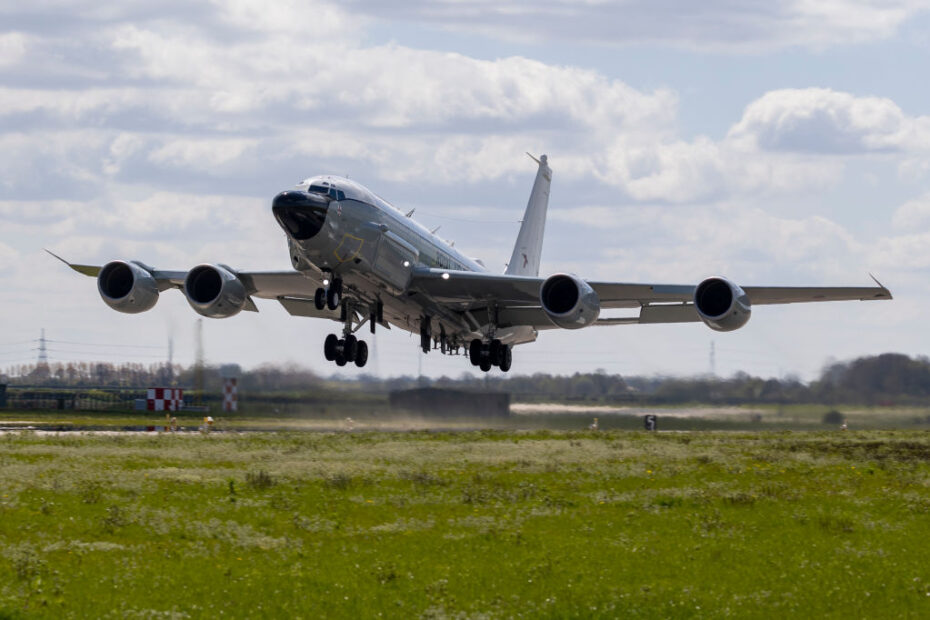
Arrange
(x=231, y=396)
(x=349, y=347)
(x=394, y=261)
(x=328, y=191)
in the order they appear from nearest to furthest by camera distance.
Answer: (x=328, y=191) < (x=394, y=261) < (x=349, y=347) < (x=231, y=396)

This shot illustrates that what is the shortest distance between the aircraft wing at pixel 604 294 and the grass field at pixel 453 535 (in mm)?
4556

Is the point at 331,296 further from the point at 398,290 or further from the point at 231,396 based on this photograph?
the point at 231,396

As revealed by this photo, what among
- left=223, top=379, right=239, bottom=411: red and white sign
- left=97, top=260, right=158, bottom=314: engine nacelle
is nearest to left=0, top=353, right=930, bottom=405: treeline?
left=223, top=379, right=239, bottom=411: red and white sign

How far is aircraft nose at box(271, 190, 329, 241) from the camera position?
29.5m

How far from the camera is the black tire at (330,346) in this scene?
3619cm

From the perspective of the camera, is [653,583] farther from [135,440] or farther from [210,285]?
[135,440]

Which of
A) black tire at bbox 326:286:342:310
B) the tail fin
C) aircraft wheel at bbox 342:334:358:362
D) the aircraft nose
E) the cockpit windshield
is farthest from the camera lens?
the tail fin

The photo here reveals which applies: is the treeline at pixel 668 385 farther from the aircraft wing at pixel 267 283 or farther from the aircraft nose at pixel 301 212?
the aircraft nose at pixel 301 212

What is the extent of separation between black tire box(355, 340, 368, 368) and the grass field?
15.2 ft

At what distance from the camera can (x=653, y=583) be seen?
1538cm

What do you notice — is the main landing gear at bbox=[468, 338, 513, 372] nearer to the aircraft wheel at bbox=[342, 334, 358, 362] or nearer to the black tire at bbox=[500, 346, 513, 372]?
the black tire at bbox=[500, 346, 513, 372]

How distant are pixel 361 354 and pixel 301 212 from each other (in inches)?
334

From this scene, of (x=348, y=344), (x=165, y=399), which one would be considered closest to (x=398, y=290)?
(x=348, y=344)

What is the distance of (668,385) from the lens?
4662cm
